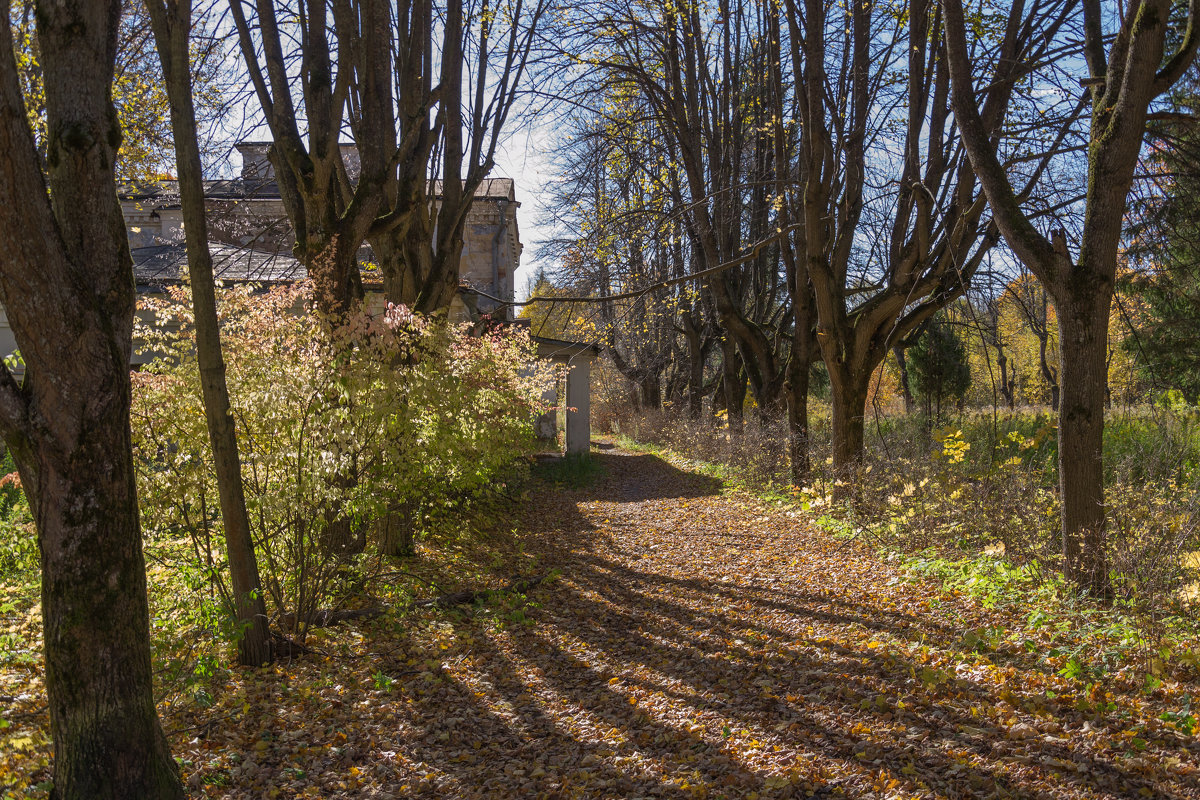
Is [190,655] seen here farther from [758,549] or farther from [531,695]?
[758,549]

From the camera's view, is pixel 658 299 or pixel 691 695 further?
pixel 658 299

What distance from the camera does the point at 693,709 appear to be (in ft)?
14.1

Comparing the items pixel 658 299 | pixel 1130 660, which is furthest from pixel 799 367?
pixel 1130 660

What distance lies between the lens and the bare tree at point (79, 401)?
8.90 feet

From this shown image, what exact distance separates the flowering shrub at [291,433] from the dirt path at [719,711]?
996 mm

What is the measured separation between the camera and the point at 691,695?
14.8ft

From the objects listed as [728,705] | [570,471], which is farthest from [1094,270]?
[570,471]

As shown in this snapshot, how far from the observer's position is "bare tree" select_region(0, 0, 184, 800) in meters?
2.71

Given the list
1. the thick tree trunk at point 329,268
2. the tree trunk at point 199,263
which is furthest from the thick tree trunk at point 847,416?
the tree trunk at point 199,263

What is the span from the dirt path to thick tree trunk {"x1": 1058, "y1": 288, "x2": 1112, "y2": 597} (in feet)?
2.30

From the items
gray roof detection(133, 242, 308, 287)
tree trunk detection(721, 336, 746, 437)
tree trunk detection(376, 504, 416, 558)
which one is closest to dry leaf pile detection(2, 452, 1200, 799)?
tree trunk detection(376, 504, 416, 558)

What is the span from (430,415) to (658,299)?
10921 mm

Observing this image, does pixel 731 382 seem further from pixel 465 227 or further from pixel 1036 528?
pixel 1036 528

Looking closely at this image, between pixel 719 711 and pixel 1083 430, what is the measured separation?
315cm
